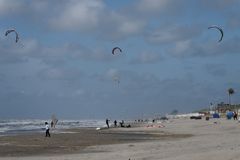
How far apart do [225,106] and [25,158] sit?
401 ft

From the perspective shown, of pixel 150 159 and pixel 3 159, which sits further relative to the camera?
pixel 3 159

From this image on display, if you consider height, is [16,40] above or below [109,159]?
above

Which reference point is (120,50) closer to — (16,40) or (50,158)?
(16,40)

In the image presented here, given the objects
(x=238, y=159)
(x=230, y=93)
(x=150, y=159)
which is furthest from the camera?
(x=230, y=93)

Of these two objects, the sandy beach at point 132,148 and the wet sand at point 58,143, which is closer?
the sandy beach at point 132,148

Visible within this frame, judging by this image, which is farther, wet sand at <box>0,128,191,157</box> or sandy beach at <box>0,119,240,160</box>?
wet sand at <box>0,128,191,157</box>

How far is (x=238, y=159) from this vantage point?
13.7m

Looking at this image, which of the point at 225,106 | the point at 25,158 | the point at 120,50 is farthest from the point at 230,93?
the point at 25,158

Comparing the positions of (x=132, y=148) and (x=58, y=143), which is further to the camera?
(x=58, y=143)

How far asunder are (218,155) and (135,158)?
3.00 m

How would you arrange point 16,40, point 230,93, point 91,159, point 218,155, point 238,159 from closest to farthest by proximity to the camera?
point 238,159
point 218,155
point 91,159
point 16,40
point 230,93

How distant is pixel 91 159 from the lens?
1728 centimetres

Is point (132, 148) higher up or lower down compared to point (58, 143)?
lower down

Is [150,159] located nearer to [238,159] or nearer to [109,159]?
[109,159]
